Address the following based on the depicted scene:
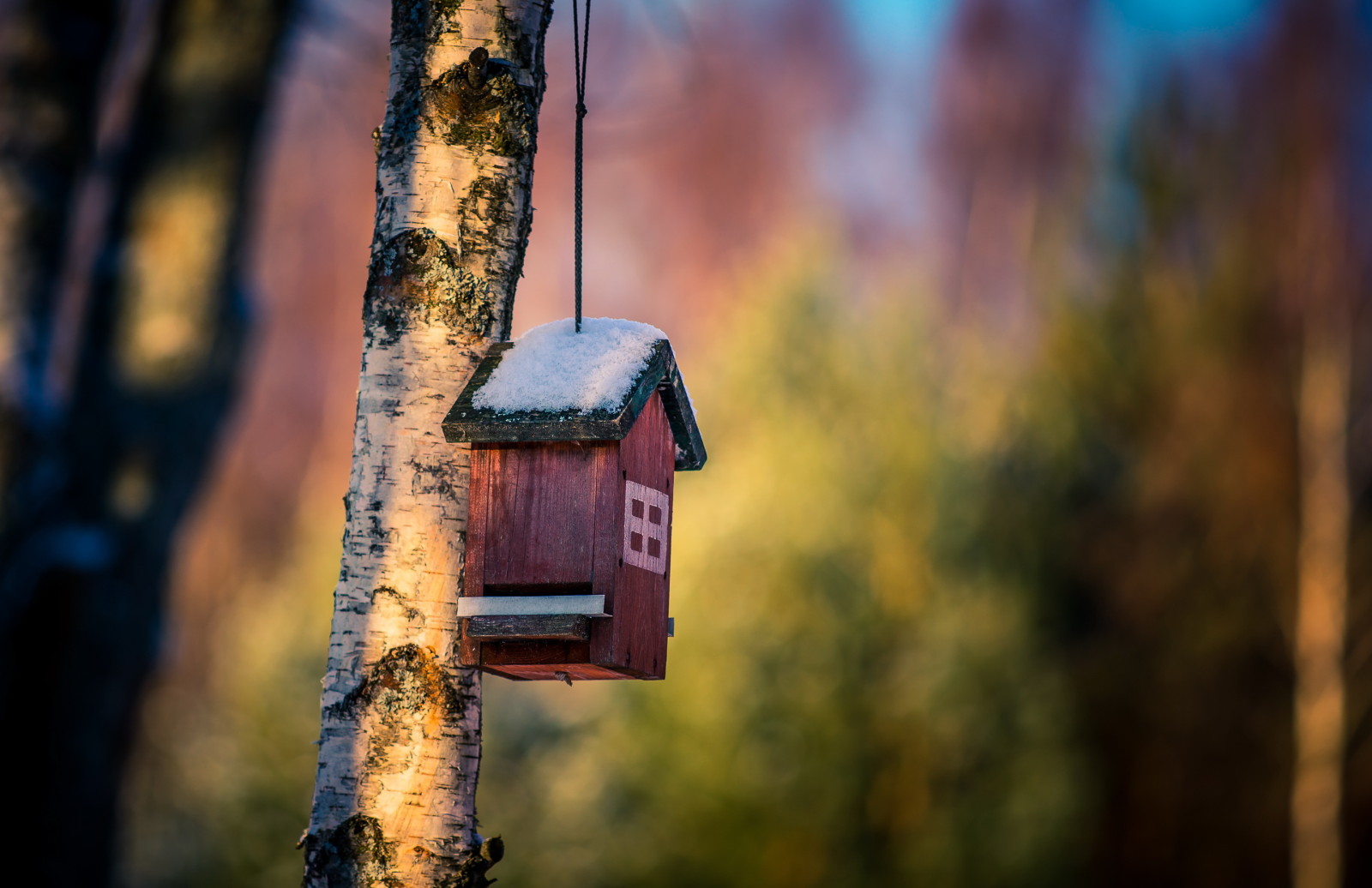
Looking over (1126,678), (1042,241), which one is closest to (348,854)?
(1126,678)

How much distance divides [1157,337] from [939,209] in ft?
25.7

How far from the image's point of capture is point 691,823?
9.45 m

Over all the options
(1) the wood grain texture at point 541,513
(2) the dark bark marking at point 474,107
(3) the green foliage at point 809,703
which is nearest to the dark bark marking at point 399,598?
(1) the wood grain texture at point 541,513

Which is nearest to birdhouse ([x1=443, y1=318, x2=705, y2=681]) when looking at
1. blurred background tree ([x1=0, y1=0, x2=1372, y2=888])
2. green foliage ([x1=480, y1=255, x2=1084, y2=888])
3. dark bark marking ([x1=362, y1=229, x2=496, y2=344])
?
dark bark marking ([x1=362, y1=229, x2=496, y2=344])

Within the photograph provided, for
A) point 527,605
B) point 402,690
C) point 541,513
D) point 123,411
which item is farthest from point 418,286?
point 123,411

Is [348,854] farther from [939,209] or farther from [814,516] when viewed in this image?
[939,209]

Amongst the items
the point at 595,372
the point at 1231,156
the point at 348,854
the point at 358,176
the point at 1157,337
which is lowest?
the point at 348,854

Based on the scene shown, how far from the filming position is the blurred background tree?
959 cm

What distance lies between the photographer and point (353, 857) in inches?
92.1

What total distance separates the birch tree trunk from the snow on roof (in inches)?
3.2

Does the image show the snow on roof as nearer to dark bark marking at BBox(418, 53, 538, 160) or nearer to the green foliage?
dark bark marking at BBox(418, 53, 538, 160)

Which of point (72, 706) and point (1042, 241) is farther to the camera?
point (1042, 241)

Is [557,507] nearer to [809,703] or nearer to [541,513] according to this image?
[541,513]

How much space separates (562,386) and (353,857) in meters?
0.84
